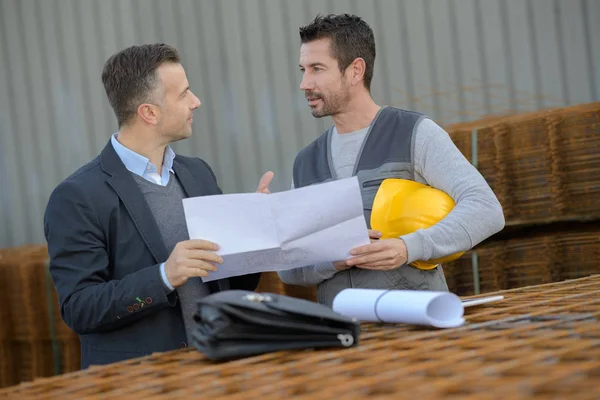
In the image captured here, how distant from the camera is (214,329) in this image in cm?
177

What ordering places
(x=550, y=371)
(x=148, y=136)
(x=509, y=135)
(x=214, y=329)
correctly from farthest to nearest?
(x=509, y=135), (x=148, y=136), (x=214, y=329), (x=550, y=371)

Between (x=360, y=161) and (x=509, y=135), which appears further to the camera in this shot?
(x=509, y=135)

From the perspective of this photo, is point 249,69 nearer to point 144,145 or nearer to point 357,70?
point 357,70

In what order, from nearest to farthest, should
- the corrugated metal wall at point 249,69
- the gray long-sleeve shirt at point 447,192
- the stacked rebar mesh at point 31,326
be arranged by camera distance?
the gray long-sleeve shirt at point 447,192 < the stacked rebar mesh at point 31,326 < the corrugated metal wall at point 249,69

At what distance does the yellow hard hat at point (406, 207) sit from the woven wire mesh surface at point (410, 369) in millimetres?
638

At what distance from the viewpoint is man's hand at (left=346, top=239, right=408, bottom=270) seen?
8.53 ft

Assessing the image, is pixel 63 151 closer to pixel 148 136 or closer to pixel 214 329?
pixel 148 136

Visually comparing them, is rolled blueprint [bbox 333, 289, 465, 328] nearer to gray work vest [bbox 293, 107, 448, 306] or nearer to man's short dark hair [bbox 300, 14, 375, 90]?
gray work vest [bbox 293, 107, 448, 306]

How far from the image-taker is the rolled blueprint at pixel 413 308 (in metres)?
1.92

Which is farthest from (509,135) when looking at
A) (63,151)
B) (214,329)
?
(63,151)

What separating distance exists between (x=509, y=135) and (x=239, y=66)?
250 centimetres

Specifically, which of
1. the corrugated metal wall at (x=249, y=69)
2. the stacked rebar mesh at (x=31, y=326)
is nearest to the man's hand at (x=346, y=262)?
the stacked rebar mesh at (x=31, y=326)

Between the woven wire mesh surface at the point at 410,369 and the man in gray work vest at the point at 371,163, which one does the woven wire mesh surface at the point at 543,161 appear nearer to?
the man in gray work vest at the point at 371,163

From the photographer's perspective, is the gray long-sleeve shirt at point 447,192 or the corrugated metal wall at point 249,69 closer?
the gray long-sleeve shirt at point 447,192
